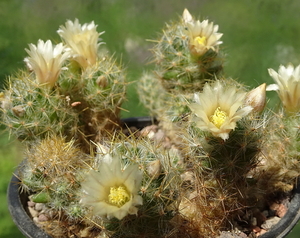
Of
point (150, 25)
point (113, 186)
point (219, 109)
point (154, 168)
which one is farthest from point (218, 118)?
point (150, 25)

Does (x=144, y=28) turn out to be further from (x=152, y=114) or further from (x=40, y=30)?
(x=152, y=114)

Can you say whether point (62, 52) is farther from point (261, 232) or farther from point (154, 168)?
point (261, 232)

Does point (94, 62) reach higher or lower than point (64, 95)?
higher

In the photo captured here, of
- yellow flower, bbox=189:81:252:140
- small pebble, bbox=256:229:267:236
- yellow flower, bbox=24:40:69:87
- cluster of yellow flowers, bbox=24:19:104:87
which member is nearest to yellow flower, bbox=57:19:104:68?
cluster of yellow flowers, bbox=24:19:104:87

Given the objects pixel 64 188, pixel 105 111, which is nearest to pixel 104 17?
pixel 105 111

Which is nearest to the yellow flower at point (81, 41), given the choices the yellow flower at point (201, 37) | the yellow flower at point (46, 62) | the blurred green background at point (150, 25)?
the yellow flower at point (46, 62)

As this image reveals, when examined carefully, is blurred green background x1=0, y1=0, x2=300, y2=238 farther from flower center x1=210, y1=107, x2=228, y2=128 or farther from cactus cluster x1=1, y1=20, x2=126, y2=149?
flower center x1=210, y1=107, x2=228, y2=128
